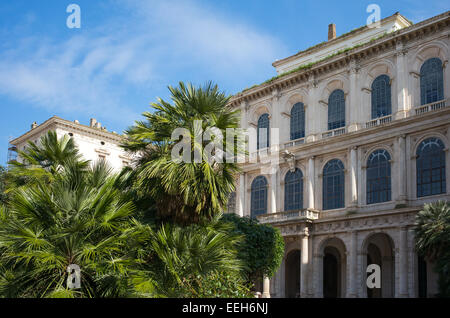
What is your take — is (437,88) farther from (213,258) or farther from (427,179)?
(213,258)

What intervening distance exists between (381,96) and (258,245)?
51.3 ft

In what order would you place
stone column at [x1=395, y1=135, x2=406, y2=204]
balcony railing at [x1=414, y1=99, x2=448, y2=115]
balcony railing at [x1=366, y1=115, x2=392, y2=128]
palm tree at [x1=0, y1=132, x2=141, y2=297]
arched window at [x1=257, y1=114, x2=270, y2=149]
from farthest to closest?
arched window at [x1=257, y1=114, x2=270, y2=149]
balcony railing at [x1=366, y1=115, x2=392, y2=128]
stone column at [x1=395, y1=135, x2=406, y2=204]
balcony railing at [x1=414, y1=99, x2=448, y2=115]
palm tree at [x1=0, y1=132, x2=141, y2=297]

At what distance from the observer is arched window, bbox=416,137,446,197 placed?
33.1 m

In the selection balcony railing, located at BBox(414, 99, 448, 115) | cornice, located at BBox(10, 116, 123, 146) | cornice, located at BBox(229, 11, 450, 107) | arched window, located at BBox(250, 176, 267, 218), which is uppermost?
cornice, located at BBox(229, 11, 450, 107)

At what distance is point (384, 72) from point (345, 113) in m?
3.89

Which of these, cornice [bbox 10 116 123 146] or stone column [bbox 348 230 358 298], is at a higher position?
cornice [bbox 10 116 123 146]

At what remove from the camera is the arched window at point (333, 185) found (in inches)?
1519

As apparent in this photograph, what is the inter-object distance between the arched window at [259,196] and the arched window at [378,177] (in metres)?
9.16

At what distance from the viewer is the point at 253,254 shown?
27906 millimetres

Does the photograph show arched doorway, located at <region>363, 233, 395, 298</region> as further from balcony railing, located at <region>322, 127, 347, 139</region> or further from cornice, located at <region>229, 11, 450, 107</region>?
cornice, located at <region>229, 11, 450, 107</region>

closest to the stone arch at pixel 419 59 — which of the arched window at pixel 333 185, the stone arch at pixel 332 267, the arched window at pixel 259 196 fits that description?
the arched window at pixel 333 185

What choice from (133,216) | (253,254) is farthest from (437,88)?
(133,216)

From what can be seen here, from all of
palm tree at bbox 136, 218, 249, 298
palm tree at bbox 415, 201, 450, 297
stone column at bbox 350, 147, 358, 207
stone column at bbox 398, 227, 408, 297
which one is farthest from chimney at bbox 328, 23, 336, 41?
palm tree at bbox 136, 218, 249, 298

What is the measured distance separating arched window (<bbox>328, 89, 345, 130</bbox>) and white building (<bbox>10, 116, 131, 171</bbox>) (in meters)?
22.2
